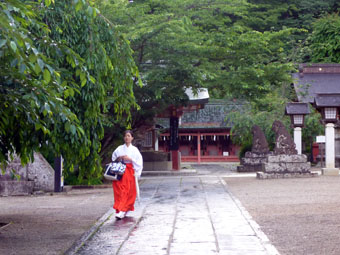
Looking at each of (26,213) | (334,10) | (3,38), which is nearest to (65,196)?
(26,213)

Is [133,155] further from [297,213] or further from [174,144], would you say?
[174,144]

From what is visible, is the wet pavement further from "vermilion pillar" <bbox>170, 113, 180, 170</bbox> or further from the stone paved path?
"vermilion pillar" <bbox>170, 113, 180, 170</bbox>

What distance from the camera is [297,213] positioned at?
393 inches

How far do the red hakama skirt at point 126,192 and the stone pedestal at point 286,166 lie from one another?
11.0 metres

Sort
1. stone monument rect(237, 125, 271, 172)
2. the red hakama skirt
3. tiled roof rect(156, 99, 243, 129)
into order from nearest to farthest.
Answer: the red hakama skirt, stone monument rect(237, 125, 271, 172), tiled roof rect(156, 99, 243, 129)

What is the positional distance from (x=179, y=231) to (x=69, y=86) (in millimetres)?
2726

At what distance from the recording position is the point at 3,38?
3.97 meters

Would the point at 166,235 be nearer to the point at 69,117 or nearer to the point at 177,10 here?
the point at 69,117

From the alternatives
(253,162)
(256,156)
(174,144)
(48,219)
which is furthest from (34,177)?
(256,156)

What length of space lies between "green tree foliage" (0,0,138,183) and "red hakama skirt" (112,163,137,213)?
165 cm

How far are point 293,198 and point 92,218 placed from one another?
533cm

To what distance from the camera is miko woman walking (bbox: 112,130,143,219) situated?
960 centimetres

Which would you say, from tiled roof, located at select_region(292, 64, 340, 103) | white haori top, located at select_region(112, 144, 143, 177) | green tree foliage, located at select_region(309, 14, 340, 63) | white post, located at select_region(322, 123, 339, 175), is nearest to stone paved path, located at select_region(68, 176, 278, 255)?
white haori top, located at select_region(112, 144, 143, 177)

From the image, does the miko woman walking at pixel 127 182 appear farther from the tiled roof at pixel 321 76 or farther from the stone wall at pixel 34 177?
the tiled roof at pixel 321 76
